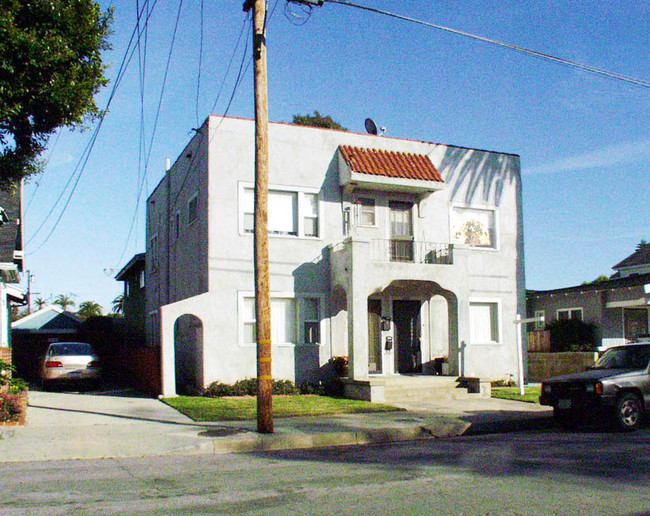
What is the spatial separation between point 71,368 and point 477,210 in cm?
1370

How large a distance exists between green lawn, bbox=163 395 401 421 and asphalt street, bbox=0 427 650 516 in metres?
3.63

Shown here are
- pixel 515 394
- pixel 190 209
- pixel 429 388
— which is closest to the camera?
pixel 429 388

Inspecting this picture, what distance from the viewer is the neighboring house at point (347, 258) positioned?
60.5 ft

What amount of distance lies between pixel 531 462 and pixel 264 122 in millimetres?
7384

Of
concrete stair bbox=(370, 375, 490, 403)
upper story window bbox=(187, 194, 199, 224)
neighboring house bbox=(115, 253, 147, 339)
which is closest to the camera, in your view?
concrete stair bbox=(370, 375, 490, 403)

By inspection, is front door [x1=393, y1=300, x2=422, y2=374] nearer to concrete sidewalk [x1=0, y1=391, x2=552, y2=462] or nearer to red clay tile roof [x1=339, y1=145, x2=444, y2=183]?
concrete sidewalk [x1=0, y1=391, x2=552, y2=462]

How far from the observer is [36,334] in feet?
116

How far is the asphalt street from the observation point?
22.1ft

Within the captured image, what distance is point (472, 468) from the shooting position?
28.7ft

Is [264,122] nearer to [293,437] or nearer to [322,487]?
[293,437]

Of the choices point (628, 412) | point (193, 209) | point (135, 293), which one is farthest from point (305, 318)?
point (135, 293)

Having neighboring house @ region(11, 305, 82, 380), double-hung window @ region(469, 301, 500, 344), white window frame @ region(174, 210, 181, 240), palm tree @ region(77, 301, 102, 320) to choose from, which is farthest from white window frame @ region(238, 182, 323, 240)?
palm tree @ region(77, 301, 102, 320)

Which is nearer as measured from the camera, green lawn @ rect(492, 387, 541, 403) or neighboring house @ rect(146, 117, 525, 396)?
green lawn @ rect(492, 387, 541, 403)

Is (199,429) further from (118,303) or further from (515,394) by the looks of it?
(118,303)
